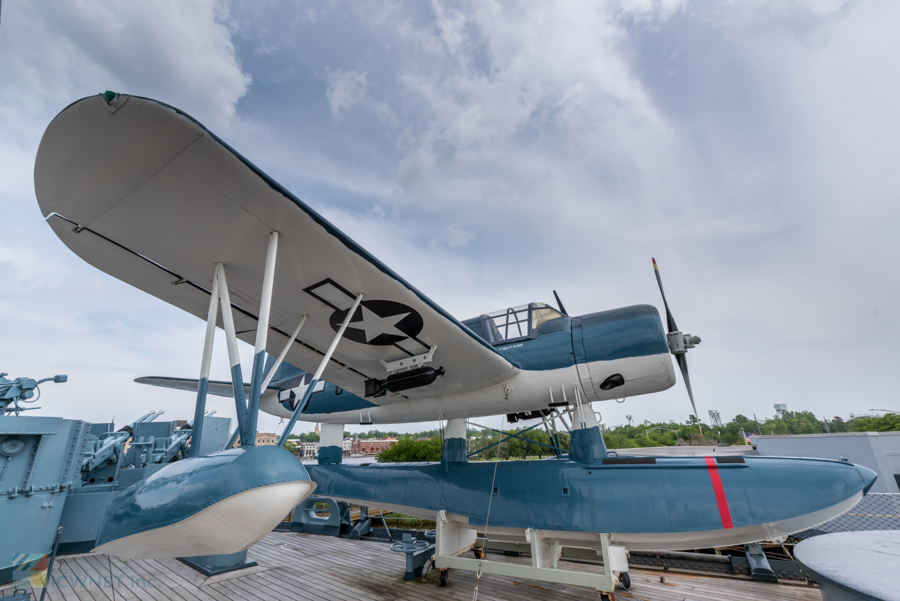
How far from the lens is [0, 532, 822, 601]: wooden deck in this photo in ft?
21.3

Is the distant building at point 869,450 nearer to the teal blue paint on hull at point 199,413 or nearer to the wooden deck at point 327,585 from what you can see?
the wooden deck at point 327,585

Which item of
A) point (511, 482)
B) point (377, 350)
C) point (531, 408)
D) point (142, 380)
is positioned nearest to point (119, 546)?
point (377, 350)

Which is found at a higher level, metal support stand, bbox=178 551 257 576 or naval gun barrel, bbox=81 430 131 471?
naval gun barrel, bbox=81 430 131 471

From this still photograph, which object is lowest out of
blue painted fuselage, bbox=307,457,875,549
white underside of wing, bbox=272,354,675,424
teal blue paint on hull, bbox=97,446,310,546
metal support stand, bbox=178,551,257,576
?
metal support stand, bbox=178,551,257,576

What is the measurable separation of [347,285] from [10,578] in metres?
8.87

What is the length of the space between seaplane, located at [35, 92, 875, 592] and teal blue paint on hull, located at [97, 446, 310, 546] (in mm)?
19

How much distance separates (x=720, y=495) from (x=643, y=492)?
1035 mm

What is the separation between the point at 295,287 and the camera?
Answer: 4.99m

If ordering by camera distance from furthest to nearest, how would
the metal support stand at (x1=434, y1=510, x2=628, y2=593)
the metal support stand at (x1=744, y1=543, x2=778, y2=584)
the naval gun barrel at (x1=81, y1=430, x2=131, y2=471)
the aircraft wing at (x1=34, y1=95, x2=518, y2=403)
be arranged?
1. the naval gun barrel at (x1=81, y1=430, x2=131, y2=471)
2. the metal support stand at (x1=744, y1=543, x2=778, y2=584)
3. the metal support stand at (x1=434, y1=510, x2=628, y2=593)
4. the aircraft wing at (x1=34, y1=95, x2=518, y2=403)

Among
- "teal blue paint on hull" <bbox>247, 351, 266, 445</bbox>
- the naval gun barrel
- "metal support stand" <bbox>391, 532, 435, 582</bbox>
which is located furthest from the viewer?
the naval gun barrel

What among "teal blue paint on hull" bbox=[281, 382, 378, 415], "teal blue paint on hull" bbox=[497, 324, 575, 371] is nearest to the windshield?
"teal blue paint on hull" bbox=[497, 324, 575, 371]

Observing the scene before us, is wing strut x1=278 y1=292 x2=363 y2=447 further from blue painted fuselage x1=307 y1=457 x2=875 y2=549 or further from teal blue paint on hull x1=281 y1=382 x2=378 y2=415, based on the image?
teal blue paint on hull x1=281 y1=382 x2=378 y2=415

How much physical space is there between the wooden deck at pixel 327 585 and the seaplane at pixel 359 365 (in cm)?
85

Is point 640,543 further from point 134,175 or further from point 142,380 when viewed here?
Answer: point 142,380
